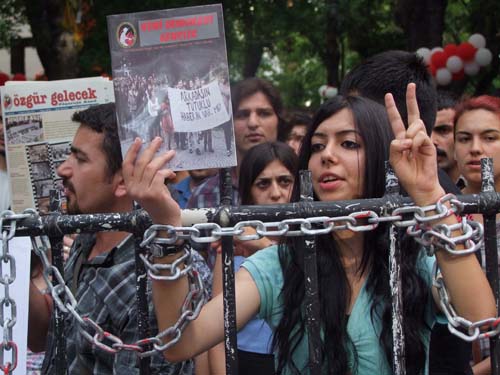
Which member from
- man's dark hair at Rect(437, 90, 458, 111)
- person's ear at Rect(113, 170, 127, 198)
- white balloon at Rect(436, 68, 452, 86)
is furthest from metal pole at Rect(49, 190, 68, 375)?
white balloon at Rect(436, 68, 452, 86)

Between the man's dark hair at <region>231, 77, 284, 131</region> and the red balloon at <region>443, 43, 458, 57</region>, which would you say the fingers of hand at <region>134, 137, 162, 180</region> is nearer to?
the man's dark hair at <region>231, 77, 284, 131</region>

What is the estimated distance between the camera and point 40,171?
287 cm

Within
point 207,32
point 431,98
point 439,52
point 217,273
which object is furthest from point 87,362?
point 439,52

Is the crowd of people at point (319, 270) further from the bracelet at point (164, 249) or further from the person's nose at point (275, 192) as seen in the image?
the person's nose at point (275, 192)

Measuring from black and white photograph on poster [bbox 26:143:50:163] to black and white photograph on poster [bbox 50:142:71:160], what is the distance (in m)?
0.09

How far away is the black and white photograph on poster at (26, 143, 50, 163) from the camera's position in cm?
304

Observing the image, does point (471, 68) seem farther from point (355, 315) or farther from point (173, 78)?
point (173, 78)

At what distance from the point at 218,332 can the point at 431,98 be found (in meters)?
1.77

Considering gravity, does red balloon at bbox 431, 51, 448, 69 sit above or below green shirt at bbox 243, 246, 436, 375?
above

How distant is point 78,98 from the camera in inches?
126

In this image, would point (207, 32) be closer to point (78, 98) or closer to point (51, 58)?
point (78, 98)

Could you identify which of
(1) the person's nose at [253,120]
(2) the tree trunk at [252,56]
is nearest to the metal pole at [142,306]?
(1) the person's nose at [253,120]

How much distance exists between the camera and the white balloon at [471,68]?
37.1ft

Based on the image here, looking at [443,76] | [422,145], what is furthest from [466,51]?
[422,145]
